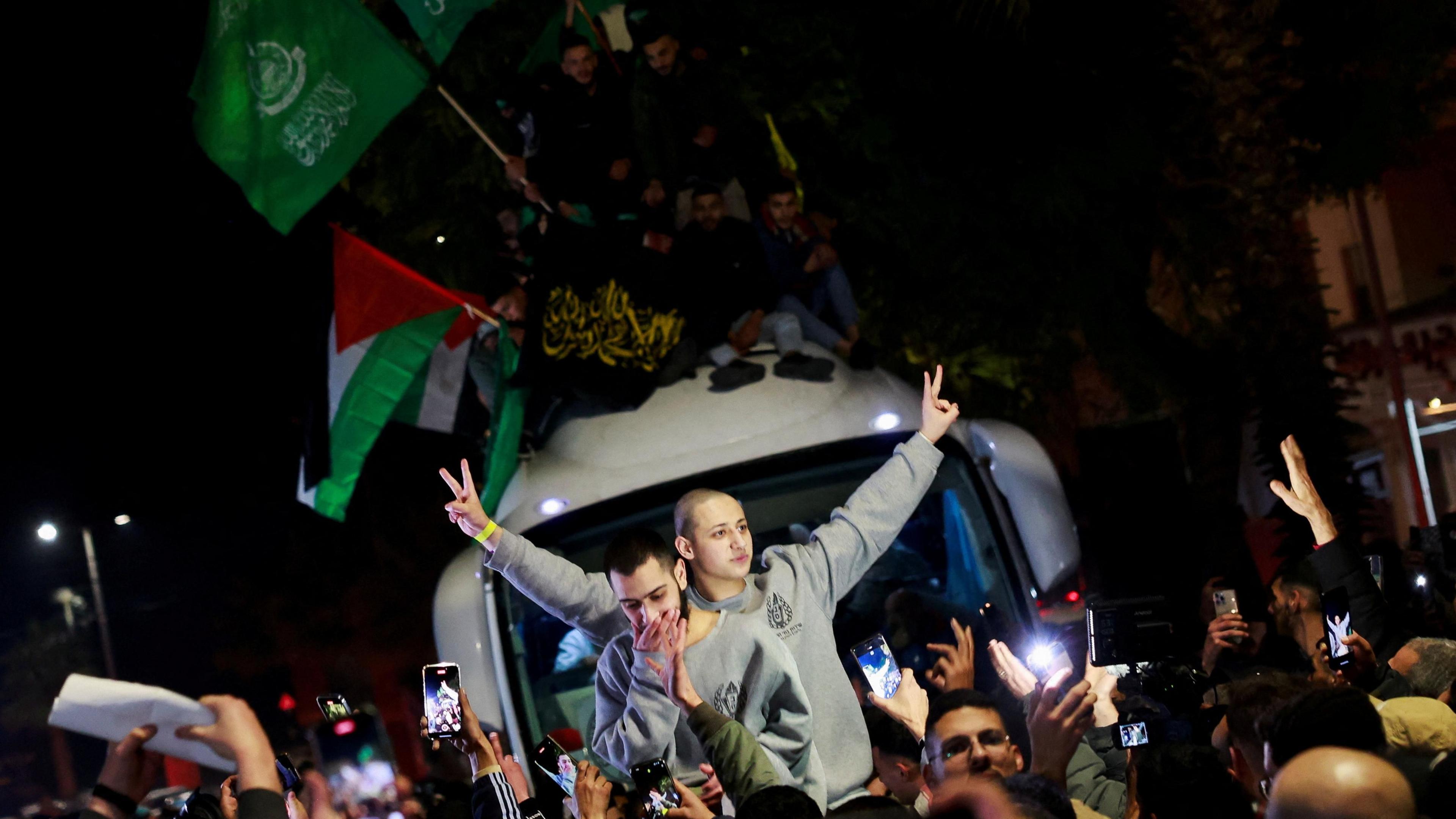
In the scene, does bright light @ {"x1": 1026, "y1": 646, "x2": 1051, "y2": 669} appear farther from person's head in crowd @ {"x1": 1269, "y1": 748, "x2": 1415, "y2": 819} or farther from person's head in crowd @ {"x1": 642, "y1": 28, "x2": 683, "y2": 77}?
person's head in crowd @ {"x1": 642, "y1": 28, "x2": 683, "y2": 77}

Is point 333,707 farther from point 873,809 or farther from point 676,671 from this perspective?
point 873,809

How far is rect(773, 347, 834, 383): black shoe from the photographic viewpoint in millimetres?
7137

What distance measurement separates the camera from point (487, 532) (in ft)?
15.0

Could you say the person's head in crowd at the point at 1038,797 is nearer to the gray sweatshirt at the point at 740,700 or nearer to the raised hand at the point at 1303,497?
the gray sweatshirt at the point at 740,700

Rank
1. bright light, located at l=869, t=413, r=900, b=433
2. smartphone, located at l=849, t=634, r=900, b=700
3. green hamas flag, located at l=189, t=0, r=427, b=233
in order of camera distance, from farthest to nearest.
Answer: green hamas flag, located at l=189, t=0, r=427, b=233 < bright light, located at l=869, t=413, r=900, b=433 < smartphone, located at l=849, t=634, r=900, b=700

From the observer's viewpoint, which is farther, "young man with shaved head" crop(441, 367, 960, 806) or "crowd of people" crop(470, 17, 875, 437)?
"crowd of people" crop(470, 17, 875, 437)

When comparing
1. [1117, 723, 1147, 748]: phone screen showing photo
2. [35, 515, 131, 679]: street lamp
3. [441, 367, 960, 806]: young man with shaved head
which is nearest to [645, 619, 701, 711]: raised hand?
[441, 367, 960, 806]: young man with shaved head

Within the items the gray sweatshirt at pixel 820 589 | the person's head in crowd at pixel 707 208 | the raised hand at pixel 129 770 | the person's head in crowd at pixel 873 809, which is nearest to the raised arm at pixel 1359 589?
the gray sweatshirt at pixel 820 589

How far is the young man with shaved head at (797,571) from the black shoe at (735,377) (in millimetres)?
2170

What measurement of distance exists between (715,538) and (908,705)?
74 cm

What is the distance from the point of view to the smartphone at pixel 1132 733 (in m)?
3.61

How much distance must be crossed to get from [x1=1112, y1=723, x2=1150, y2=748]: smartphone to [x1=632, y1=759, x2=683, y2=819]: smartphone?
1106 mm

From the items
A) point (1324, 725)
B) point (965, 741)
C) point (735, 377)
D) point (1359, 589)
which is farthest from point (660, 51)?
point (1324, 725)

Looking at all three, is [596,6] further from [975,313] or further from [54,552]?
[54,552]
